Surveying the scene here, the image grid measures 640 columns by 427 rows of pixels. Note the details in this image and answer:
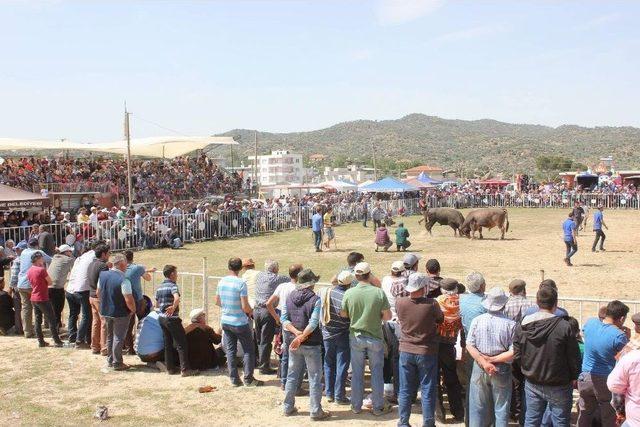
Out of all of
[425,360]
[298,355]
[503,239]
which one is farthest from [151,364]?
[503,239]

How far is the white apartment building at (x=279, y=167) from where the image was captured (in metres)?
124

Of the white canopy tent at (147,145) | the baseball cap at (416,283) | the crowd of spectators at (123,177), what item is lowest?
the baseball cap at (416,283)

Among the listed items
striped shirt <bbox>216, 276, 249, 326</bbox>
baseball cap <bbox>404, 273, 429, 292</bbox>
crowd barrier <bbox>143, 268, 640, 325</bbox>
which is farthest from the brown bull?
baseball cap <bbox>404, 273, 429, 292</bbox>

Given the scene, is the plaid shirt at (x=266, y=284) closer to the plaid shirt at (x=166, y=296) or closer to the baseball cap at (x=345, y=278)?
the plaid shirt at (x=166, y=296)

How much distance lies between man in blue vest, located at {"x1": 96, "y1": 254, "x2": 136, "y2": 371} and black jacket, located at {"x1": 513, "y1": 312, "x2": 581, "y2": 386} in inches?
208

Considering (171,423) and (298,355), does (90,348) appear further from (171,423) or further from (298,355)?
(298,355)

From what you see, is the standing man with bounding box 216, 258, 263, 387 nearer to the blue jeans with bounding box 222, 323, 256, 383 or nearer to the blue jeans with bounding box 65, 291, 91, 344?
the blue jeans with bounding box 222, 323, 256, 383

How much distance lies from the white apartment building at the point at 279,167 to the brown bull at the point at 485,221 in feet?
319

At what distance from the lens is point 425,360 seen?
21.5ft

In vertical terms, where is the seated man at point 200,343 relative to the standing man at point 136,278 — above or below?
below

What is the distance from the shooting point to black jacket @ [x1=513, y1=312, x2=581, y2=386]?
5.58 m

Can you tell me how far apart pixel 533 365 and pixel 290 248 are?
17.1 meters

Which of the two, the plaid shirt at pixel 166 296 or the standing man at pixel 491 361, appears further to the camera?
the plaid shirt at pixel 166 296

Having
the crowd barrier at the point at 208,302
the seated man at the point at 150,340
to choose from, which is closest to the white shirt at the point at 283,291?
the crowd barrier at the point at 208,302
